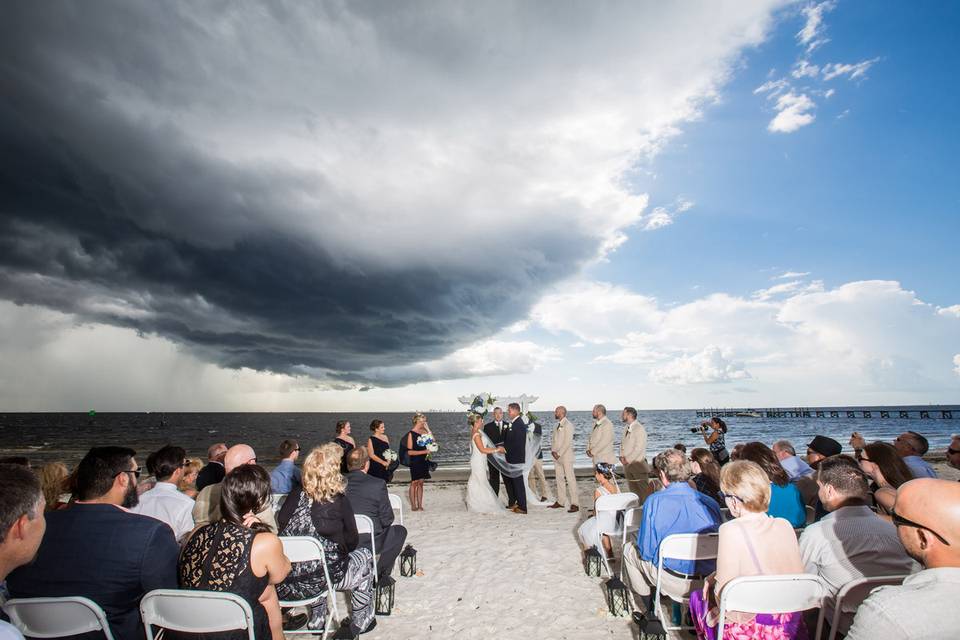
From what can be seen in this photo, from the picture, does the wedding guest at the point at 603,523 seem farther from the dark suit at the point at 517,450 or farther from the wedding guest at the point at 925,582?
the dark suit at the point at 517,450

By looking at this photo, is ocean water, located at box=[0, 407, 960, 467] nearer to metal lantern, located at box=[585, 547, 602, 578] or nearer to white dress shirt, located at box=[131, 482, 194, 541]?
white dress shirt, located at box=[131, 482, 194, 541]

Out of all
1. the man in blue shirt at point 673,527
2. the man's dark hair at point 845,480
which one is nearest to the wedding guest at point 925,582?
the man's dark hair at point 845,480

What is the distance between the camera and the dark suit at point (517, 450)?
9375 millimetres

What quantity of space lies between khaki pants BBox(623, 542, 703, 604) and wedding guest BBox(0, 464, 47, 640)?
403 centimetres

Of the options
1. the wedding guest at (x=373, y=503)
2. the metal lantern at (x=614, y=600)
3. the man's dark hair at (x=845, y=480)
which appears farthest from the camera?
the wedding guest at (x=373, y=503)

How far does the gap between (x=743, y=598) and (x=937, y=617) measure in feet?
4.00

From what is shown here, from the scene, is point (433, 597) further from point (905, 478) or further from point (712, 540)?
point (905, 478)

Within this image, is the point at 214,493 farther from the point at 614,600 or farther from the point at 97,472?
the point at 614,600

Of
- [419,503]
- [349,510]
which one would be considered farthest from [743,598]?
[419,503]

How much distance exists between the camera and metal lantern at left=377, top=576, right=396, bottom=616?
4501 millimetres

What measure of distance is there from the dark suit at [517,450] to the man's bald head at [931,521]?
803 cm

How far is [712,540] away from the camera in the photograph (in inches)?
143

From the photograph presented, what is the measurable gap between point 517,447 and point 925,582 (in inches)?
321

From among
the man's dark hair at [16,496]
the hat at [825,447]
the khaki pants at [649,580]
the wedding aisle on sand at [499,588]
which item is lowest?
the wedding aisle on sand at [499,588]
